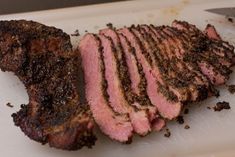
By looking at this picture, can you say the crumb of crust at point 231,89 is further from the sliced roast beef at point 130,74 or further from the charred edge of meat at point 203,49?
the sliced roast beef at point 130,74

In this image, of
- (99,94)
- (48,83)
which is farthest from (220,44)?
(48,83)

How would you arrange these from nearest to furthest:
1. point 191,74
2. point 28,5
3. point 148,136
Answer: point 148,136, point 191,74, point 28,5

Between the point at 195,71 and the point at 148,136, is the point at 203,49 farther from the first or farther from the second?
the point at 148,136

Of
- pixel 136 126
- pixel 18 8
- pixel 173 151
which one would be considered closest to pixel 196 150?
pixel 173 151

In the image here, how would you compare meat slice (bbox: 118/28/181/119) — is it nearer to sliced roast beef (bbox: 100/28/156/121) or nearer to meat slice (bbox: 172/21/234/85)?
sliced roast beef (bbox: 100/28/156/121)

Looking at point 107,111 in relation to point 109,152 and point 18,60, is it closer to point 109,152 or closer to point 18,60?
point 109,152
